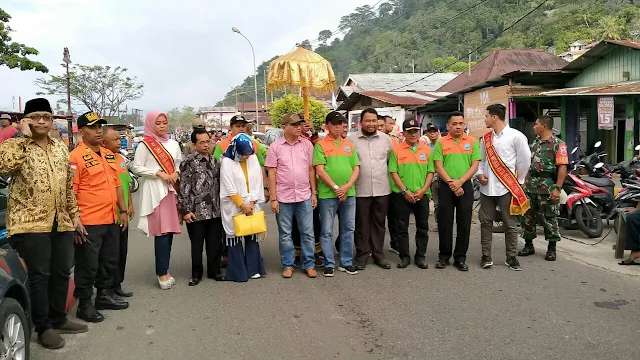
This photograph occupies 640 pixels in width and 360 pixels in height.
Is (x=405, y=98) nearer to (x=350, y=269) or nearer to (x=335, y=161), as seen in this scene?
(x=335, y=161)

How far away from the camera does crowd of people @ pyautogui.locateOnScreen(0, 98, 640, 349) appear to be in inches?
189

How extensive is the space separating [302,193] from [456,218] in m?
1.83

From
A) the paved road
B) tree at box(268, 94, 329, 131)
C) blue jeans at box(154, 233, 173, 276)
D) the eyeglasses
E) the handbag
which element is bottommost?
the paved road

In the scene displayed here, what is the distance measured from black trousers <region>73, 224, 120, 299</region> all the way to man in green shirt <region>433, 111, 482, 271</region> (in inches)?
138

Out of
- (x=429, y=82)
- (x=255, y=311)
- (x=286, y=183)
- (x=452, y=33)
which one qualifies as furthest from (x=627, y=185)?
(x=452, y=33)

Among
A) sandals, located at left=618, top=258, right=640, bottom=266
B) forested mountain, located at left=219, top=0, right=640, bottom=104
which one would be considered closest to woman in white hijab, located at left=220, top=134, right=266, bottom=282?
sandals, located at left=618, top=258, right=640, bottom=266

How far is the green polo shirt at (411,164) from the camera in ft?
19.8

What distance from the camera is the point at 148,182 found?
17.7 ft

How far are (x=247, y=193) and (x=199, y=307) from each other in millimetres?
1349

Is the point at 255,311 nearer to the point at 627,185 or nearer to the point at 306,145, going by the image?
the point at 306,145

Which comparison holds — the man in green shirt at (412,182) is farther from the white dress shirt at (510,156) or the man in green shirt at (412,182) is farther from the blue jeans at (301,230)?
the blue jeans at (301,230)

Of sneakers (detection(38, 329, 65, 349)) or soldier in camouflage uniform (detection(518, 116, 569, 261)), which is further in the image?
soldier in camouflage uniform (detection(518, 116, 569, 261))

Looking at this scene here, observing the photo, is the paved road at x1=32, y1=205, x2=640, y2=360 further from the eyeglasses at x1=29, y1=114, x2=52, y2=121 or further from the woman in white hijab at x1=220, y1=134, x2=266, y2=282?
the eyeglasses at x1=29, y1=114, x2=52, y2=121

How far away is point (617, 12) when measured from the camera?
175 feet
